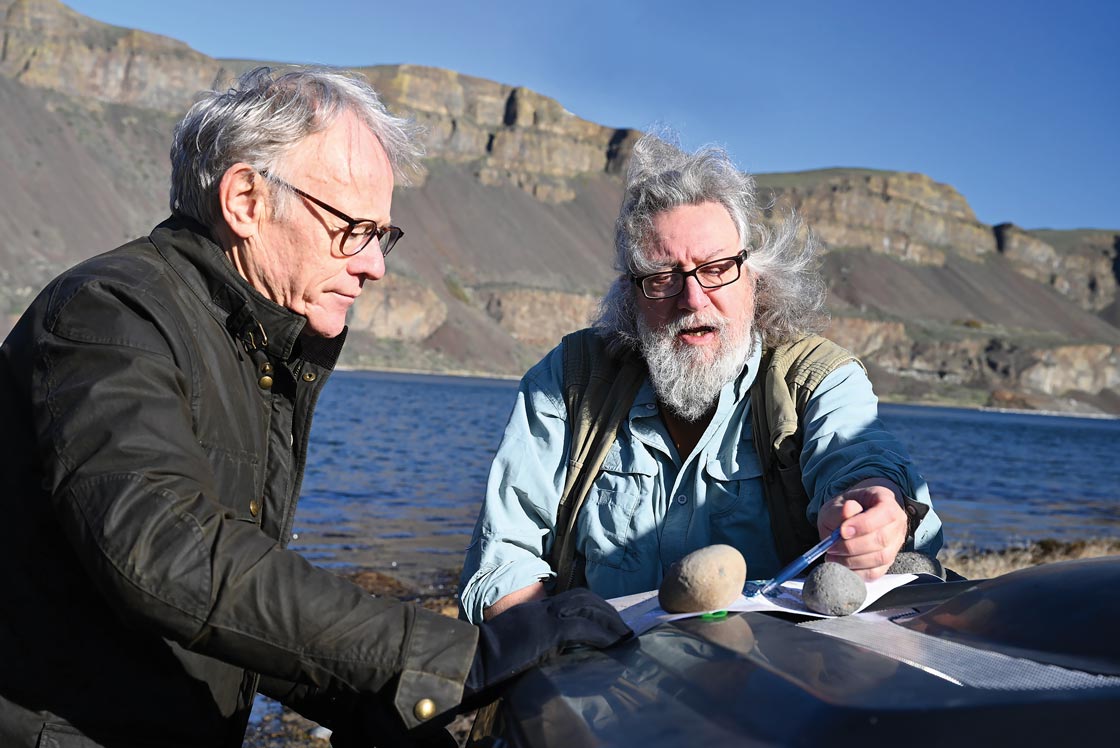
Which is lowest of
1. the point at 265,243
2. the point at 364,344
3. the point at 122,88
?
the point at 364,344

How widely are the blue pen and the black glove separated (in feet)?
1.38

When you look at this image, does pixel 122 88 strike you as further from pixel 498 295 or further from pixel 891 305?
pixel 891 305

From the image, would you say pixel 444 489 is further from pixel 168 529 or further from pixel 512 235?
pixel 512 235

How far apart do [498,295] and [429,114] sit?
125 feet

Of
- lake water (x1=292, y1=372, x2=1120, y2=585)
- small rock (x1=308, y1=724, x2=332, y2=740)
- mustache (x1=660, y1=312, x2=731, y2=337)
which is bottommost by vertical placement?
lake water (x1=292, y1=372, x2=1120, y2=585)

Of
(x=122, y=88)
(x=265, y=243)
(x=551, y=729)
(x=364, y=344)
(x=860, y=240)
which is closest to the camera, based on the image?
(x=551, y=729)

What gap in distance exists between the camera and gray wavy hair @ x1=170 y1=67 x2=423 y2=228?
214 centimetres

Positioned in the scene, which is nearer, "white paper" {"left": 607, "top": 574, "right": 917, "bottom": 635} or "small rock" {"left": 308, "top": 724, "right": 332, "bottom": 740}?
"white paper" {"left": 607, "top": 574, "right": 917, "bottom": 635}

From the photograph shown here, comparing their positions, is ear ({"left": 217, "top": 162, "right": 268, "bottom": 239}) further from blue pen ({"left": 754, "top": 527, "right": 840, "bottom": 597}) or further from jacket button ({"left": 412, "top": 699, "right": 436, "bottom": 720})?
blue pen ({"left": 754, "top": 527, "right": 840, "bottom": 597})

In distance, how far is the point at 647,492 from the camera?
2859 millimetres

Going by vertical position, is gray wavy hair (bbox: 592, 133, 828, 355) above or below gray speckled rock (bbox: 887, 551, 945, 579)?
above

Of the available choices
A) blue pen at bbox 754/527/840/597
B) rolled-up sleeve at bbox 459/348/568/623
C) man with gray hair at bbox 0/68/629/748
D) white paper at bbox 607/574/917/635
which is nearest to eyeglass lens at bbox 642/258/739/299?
rolled-up sleeve at bbox 459/348/568/623

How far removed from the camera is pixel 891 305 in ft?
434

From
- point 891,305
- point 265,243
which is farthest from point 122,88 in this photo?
point 265,243
